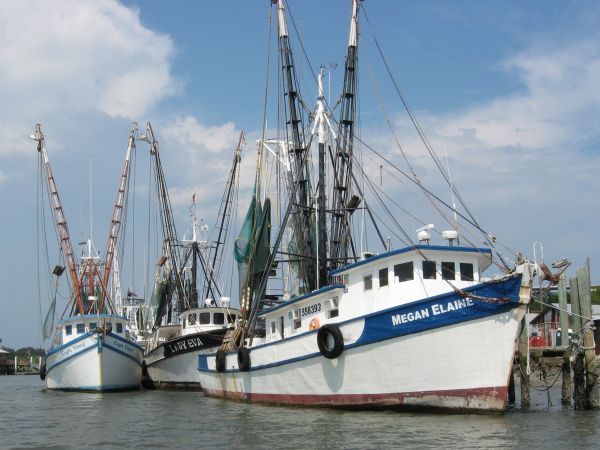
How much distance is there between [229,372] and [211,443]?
1082cm

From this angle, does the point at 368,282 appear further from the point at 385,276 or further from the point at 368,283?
the point at 385,276

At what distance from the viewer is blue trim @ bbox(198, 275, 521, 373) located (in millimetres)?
19156

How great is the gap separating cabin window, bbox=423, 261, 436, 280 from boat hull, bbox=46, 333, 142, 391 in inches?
848

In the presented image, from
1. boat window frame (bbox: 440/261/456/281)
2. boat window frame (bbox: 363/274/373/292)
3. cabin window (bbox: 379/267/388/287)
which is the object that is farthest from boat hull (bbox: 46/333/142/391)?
boat window frame (bbox: 440/261/456/281)

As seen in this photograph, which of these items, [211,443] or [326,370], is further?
[326,370]

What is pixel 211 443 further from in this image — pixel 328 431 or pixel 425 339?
pixel 425 339

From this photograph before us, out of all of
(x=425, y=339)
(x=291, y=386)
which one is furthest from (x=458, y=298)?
(x=291, y=386)

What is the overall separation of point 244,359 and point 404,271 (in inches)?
311

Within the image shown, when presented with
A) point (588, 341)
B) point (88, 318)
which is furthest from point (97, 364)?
point (588, 341)

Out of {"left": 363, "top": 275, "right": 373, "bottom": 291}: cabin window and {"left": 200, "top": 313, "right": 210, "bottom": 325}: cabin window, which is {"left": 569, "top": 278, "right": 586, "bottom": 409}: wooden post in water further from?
{"left": 200, "top": 313, "right": 210, "bottom": 325}: cabin window

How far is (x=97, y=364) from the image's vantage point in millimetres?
37500

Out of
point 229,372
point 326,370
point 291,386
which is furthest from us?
point 229,372

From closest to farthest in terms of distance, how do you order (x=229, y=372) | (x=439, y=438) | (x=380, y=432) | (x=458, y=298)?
(x=439, y=438), (x=380, y=432), (x=458, y=298), (x=229, y=372)

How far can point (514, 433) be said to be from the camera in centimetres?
1731
